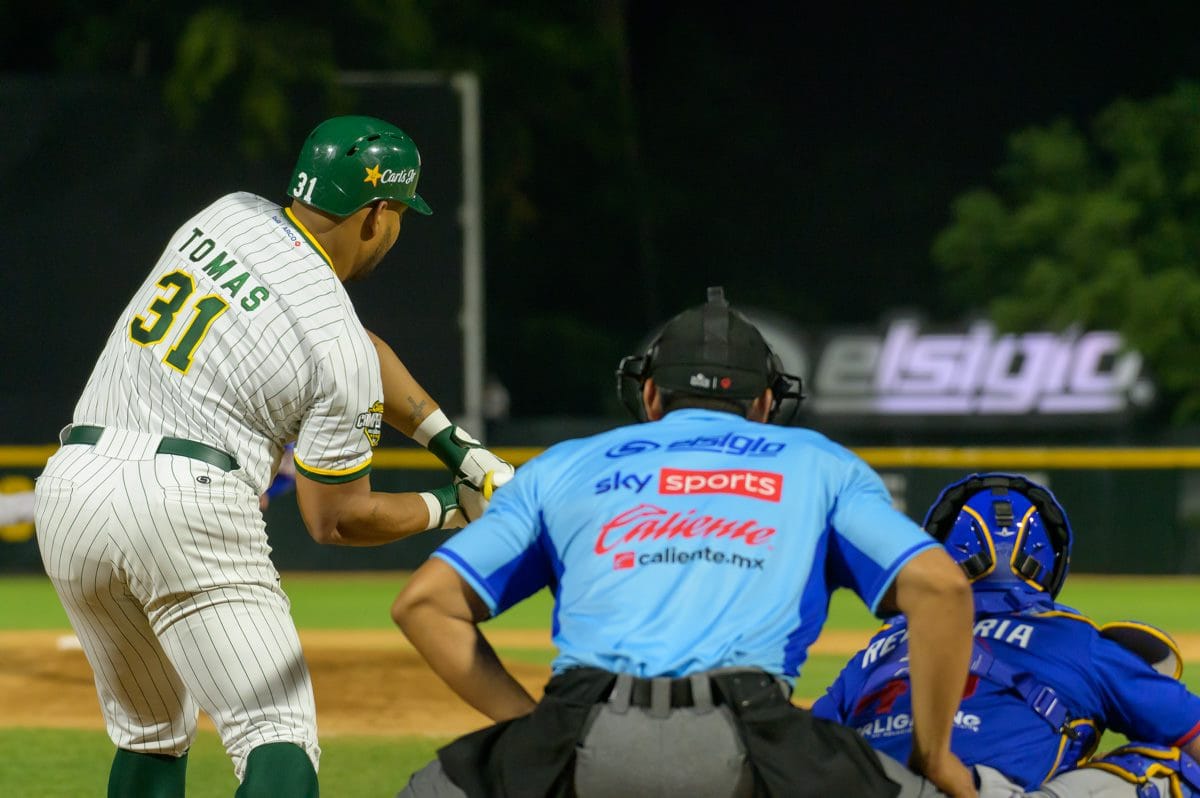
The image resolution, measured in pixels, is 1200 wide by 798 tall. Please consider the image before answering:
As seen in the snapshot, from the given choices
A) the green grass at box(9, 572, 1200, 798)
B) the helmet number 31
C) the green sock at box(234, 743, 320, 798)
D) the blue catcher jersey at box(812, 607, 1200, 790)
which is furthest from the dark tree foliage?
the green sock at box(234, 743, 320, 798)

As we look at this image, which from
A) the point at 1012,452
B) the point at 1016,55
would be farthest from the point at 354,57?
the point at 1016,55

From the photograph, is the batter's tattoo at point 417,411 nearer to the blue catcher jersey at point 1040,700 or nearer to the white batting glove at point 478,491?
the white batting glove at point 478,491

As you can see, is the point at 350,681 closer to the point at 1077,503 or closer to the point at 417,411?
the point at 417,411

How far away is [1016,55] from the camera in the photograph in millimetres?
26578

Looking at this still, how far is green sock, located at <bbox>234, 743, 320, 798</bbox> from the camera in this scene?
343cm

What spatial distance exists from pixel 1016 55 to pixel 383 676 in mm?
20519

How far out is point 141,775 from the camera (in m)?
3.91

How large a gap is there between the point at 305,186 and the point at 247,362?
0.51 meters

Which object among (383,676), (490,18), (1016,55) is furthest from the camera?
(1016,55)

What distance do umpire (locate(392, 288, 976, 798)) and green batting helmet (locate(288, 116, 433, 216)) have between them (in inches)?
46.3

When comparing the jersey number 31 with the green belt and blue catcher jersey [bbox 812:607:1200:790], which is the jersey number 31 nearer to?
the green belt

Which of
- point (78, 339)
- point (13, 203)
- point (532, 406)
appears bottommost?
point (532, 406)

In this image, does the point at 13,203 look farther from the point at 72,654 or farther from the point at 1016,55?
the point at 1016,55

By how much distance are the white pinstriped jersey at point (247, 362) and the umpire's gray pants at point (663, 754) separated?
124 centimetres
